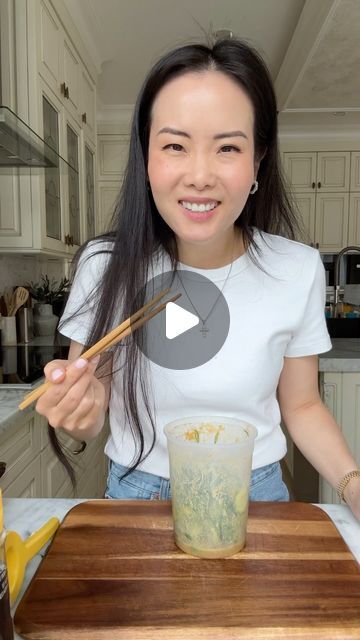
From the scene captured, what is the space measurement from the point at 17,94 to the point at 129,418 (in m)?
1.58

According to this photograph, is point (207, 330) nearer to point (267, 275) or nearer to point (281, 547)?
point (267, 275)

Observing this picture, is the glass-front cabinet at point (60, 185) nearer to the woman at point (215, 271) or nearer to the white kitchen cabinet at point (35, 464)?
the white kitchen cabinet at point (35, 464)

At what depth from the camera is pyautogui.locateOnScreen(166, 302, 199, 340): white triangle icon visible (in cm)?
70

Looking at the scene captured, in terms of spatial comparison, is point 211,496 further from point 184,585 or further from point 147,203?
point 147,203

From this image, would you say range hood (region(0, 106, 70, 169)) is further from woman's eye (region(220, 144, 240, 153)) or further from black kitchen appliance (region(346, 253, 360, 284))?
black kitchen appliance (region(346, 253, 360, 284))

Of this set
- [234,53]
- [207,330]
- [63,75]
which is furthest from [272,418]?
[63,75]

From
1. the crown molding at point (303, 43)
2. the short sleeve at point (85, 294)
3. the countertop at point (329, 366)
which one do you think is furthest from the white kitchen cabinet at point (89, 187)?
the short sleeve at point (85, 294)

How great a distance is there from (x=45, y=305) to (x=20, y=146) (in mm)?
1184

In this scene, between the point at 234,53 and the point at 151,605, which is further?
the point at 234,53

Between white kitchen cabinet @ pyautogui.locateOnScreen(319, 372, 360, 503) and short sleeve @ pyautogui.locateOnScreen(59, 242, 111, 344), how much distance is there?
1.33m

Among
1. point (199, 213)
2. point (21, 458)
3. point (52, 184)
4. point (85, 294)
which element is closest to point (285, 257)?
point (199, 213)

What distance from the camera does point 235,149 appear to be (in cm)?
67

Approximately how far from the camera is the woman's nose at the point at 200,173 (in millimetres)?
643

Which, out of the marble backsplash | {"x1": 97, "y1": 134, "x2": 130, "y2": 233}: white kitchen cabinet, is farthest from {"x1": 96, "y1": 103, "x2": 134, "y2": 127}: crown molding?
the marble backsplash
